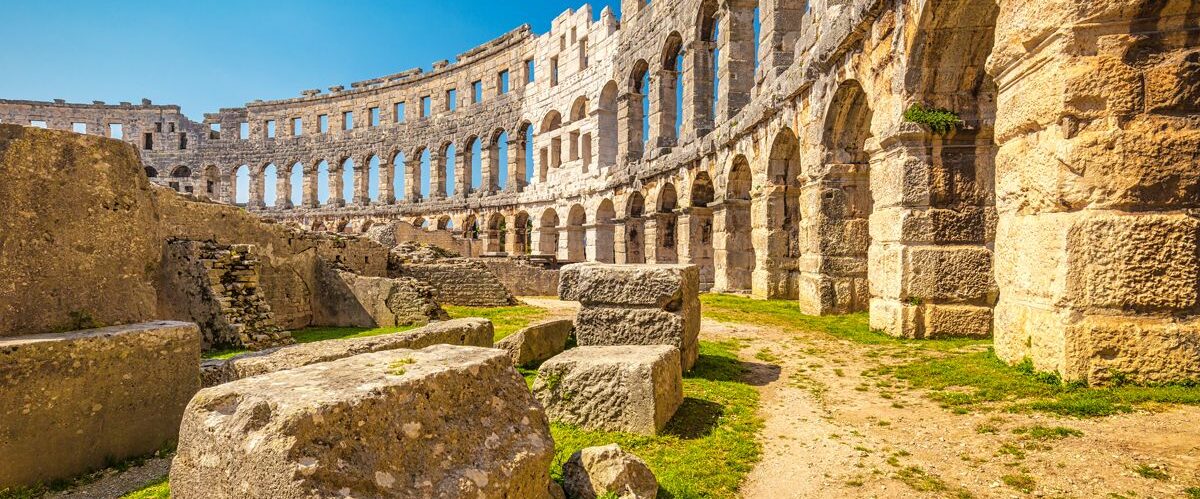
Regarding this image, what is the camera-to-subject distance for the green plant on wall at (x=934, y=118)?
6887 mm

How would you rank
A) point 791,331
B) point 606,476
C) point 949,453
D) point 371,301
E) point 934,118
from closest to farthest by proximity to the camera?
point 606,476, point 949,453, point 934,118, point 791,331, point 371,301

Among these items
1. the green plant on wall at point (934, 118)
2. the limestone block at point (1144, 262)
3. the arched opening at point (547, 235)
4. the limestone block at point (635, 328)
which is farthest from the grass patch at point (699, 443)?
the arched opening at point (547, 235)

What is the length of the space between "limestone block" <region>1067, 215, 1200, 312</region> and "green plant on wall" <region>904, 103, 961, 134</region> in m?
3.14

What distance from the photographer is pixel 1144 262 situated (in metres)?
3.98

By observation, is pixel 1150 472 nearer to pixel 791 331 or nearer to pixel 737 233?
pixel 791 331

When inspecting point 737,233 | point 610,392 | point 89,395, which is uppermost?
point 737,233

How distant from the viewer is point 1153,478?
110 inches

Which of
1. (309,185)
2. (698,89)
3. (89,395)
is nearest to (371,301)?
(89,395)

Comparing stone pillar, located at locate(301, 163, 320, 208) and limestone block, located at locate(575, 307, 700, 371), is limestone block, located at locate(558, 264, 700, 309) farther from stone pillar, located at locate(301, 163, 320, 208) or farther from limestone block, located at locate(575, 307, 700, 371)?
stone pillar, located at locate(301, 163, 320, 208)

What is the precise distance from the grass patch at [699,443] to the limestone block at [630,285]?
860mm

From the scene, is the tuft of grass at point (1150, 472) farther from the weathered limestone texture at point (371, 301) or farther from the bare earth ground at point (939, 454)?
the weathered limestone texture at point (371, 301)

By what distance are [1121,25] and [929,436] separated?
316 cm

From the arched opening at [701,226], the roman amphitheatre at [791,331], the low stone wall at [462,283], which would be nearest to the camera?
the roman amphitheatre at [791,331]

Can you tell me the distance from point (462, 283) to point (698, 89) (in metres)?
8.64
